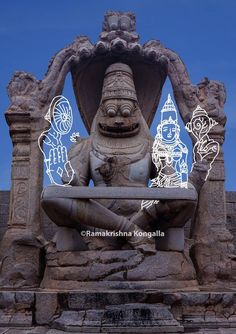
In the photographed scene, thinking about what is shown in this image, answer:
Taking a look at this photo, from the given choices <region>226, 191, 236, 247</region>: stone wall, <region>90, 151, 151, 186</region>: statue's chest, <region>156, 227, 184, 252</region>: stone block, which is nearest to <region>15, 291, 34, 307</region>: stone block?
<region>156, 227, 184, 252</region>: stone block

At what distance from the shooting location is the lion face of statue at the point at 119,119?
22.1 feet

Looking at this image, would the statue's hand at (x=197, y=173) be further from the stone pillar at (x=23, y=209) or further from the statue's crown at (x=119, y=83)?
the stone pillar at (x=23, y=209)

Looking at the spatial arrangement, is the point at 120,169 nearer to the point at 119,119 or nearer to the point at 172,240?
the point at 119,119

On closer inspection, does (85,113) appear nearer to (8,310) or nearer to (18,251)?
(18,251)

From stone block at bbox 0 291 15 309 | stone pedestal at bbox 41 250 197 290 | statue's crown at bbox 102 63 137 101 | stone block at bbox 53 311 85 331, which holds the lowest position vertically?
stone block at bbox 53 311 85 331

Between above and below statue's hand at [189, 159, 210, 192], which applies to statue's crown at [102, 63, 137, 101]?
above

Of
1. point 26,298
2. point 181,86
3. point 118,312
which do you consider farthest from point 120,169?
point 118,312

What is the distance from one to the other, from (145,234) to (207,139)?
1.76 metres

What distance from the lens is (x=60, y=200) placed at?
5555 mm

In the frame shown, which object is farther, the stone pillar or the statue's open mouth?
the statue's open mouth

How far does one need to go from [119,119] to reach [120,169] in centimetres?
68

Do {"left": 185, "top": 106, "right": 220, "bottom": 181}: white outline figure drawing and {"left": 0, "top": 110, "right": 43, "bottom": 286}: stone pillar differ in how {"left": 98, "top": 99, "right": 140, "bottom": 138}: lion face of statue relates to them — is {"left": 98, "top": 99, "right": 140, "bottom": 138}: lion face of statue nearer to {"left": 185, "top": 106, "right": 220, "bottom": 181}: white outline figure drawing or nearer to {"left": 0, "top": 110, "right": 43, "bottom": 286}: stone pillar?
{"left": 185, "top": 106, "right": 220, "bottom": 181}: white outline figure drawing

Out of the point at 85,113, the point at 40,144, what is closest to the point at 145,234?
the point at 40,144

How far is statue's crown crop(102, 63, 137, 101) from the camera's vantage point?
682cm
